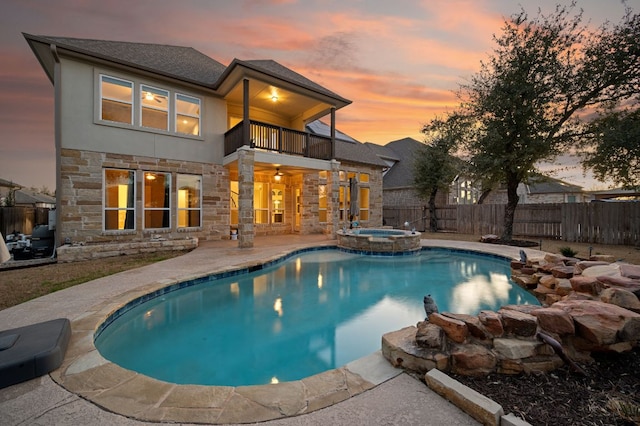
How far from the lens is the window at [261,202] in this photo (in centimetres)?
1320

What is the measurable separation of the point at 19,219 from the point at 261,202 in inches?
408

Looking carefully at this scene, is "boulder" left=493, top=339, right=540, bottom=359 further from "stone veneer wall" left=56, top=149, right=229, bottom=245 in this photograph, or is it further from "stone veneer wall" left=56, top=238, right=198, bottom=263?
"stone veneer wall" left=56, top=149, right=229, bottom=245

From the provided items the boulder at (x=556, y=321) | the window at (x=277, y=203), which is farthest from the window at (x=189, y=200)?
the boulder at (x=556, y=321)

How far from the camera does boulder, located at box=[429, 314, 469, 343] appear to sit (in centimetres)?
241

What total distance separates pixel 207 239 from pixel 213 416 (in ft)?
31.1

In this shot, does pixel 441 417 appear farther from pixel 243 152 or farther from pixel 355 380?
pixel 243 152

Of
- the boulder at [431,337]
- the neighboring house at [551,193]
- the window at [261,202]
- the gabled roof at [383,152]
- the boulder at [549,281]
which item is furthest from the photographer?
the neighboring house at [551,193]

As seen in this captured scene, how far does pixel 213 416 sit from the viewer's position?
5.93 ft

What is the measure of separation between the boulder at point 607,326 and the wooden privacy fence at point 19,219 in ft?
54.4

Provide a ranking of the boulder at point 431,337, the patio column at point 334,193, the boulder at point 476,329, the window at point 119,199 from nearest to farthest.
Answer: the boulder at point 431,337
the boulder at point 476,329
the window at point 119,199
the patio column at point 334,193

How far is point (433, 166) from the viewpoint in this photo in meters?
15.8

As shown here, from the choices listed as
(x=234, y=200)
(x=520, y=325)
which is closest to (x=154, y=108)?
(x=234, y=200)

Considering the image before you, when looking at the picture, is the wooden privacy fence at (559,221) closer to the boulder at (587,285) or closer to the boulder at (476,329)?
the boulder at (587,285)

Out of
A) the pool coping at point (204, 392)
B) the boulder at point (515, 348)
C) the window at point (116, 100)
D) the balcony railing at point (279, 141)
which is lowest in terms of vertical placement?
the pool coping at point (204, 392)
